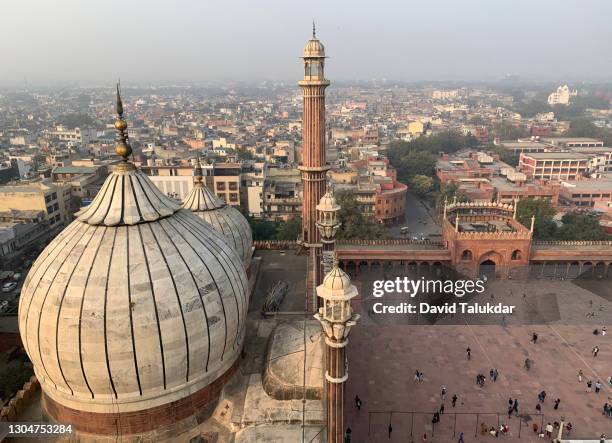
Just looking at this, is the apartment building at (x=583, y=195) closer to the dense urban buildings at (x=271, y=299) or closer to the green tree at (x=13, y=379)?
the dense urban buildings at (x=271, y=299)

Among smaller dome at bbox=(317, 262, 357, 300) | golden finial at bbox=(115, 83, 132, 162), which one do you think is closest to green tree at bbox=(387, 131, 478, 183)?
golden finial at bbox=(115, 83, 132, 162)

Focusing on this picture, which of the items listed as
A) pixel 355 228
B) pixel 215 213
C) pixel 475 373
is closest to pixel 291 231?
pixel 355 228

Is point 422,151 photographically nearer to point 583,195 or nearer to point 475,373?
point 583,195

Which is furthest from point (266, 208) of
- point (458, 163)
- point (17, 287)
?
point (458, 163)

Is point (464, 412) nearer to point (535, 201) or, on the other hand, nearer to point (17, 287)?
point (535, 201)

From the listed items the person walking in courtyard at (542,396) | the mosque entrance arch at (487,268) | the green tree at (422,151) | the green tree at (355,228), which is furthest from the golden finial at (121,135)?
the green tree at (422,151)

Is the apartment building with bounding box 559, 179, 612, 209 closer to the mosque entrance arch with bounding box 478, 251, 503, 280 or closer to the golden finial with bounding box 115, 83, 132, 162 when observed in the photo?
the mosque entrance arch with bounding box 478, 251, 503, 280
